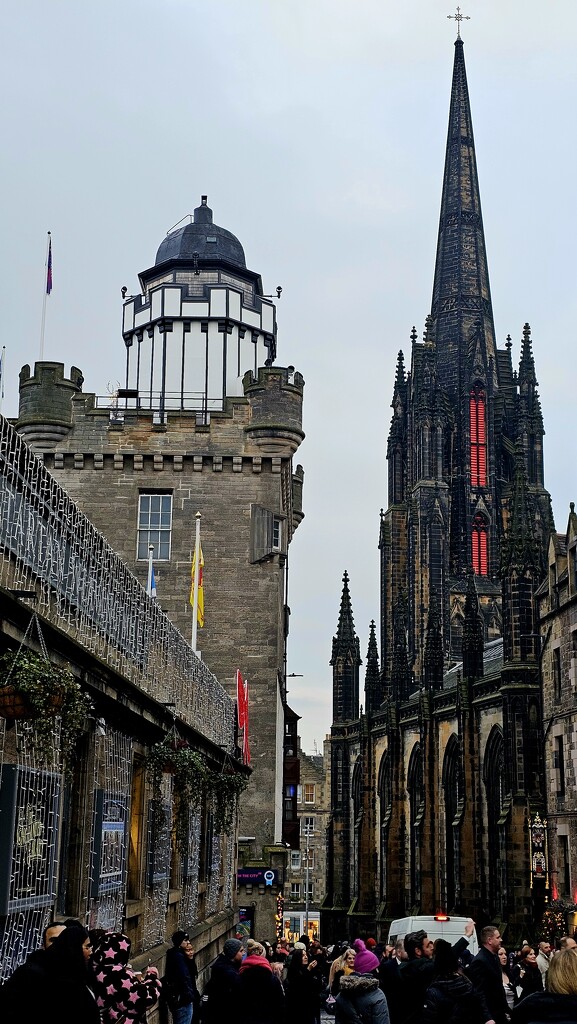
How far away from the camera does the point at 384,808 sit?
73.1 meters

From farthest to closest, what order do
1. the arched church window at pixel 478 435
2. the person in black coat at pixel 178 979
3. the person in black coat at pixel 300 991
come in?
the arched church window at pixel 478 435 < the person in black coat at pixel 300 991 < the person in black coat at pixel 178 979

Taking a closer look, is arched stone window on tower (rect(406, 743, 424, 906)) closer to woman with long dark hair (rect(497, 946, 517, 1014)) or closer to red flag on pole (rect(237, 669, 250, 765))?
red flag on pole (rect(237, 669, 250, 765))

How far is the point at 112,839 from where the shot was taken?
40.5 feet

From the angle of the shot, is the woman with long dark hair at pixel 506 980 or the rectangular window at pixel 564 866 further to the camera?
the rectangular window at pixel 564 866

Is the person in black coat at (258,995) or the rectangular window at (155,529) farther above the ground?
the rectangular window at (155,529)

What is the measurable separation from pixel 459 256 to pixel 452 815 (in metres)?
51.1

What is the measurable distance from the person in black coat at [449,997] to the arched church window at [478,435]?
262 ft

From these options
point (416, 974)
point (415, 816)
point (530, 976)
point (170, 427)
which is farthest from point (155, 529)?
point (415, 816)

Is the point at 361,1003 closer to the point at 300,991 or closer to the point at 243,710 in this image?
the point at 300,991

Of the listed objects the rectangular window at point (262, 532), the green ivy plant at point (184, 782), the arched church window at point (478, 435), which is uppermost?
the arched church window at point (478, 435)

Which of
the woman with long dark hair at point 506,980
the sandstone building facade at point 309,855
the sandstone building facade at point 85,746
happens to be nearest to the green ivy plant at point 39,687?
the sandstone building facade at point 85,746

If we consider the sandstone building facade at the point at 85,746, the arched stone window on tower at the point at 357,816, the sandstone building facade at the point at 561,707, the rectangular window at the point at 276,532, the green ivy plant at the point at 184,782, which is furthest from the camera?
the arched stone window on tower at the point at 357,816

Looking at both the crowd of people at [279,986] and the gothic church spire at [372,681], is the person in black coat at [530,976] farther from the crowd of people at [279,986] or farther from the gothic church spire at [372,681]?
the gothic church spire at [372,681]

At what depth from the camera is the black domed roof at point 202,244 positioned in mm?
39750
